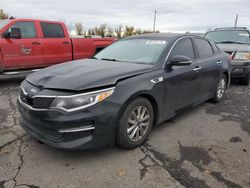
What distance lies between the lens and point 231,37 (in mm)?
8328

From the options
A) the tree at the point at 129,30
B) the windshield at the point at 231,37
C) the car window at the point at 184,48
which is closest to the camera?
the car window at the point at 184,48

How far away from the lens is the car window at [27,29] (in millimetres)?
7102

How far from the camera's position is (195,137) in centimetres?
380

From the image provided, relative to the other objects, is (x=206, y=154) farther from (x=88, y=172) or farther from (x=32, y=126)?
(x=32, y=126)

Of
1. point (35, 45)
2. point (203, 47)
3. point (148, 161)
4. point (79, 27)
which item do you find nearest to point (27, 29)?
point (35, 45)

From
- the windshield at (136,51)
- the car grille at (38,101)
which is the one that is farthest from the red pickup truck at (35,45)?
the car grille at (38,101)

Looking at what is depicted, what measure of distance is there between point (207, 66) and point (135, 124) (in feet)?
7.47

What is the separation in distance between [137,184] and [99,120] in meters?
0.83

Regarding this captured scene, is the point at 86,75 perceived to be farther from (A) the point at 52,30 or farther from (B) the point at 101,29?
(B) the point at 101,29

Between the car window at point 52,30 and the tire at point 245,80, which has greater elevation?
the car window at point 52,30

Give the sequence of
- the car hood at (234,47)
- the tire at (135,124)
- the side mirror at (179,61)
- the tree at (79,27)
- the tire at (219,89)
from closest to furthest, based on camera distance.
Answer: the tire at (135,124), the side mirror at (179,61), the tire at (219,89), the car hood at (234,47), the tree at (79,27)

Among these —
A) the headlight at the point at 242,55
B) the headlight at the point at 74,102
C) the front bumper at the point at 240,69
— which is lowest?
the front bumper at the point at 240,69

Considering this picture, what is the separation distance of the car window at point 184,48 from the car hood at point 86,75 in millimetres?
728

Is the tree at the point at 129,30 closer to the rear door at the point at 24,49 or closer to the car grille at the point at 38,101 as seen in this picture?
the rear door at the point at 24,49
